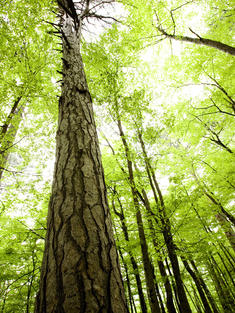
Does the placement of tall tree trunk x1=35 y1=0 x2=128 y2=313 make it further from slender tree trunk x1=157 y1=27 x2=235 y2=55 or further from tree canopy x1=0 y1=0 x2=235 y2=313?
slender tree trunk x1=157 y1=27 x2=235 y2=55

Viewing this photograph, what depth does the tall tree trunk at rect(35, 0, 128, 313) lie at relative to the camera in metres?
0.75

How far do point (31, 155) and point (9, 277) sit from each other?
4903 mm

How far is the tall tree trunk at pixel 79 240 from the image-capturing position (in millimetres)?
751

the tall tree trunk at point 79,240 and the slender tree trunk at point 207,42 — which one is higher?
the slender tree trunk at point 207,42

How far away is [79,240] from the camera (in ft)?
3.02

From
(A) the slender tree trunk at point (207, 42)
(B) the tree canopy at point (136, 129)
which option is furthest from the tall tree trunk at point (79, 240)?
(A) the slender tree trunk at point (207, 42)

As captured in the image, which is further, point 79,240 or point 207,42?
point 207,42

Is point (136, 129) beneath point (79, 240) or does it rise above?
above

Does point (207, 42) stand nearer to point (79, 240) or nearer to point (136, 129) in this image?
point (136, 129)

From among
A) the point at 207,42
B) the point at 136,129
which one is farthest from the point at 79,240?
the point at 207,42

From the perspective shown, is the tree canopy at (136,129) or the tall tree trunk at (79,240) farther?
the tree canopy at (136,129)

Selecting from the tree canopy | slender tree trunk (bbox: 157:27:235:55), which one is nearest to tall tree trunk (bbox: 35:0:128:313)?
the tree canopy

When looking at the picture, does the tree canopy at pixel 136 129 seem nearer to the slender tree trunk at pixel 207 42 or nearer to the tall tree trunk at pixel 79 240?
the slender tree trunk at pixel 207 42

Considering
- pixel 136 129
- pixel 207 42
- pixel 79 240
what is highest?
pixel 207 42
